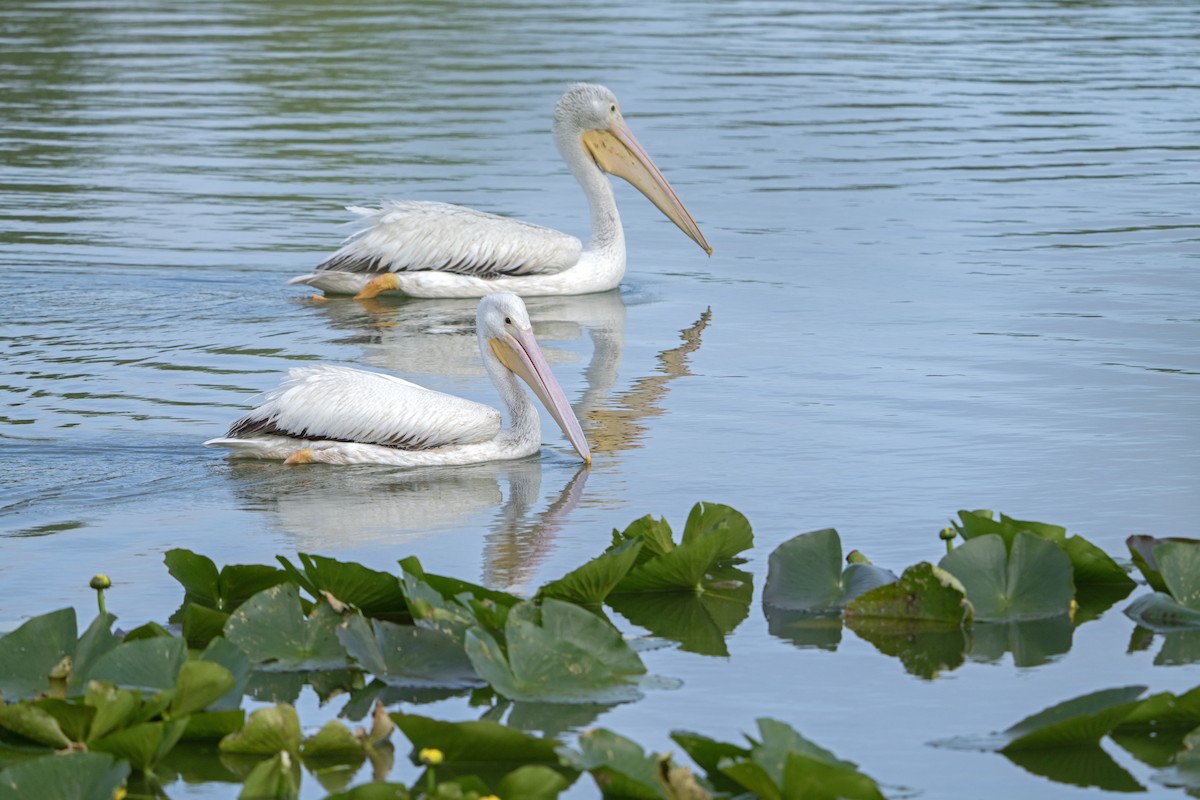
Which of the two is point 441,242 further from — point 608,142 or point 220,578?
point 220,578

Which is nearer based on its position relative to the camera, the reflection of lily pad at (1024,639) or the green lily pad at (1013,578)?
the reflection of lily pad at (1024,639)

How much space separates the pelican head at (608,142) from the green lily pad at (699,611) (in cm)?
518

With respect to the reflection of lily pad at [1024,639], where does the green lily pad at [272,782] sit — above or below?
below

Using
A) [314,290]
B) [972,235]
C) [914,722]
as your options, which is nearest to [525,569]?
[914,722]

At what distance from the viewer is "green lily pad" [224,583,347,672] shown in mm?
4012

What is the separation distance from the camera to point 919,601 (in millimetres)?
4340

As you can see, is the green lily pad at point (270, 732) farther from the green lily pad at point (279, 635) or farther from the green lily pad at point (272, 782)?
the green lily pad at point (279, 635)

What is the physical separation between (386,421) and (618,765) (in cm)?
287

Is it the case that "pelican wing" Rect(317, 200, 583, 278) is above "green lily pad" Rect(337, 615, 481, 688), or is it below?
above

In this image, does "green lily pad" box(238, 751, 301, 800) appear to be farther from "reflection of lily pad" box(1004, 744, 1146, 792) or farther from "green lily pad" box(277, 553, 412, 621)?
"reflection of lily pad" box(1004, 744, 1146, 792)

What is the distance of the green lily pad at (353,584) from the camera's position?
13.6ft

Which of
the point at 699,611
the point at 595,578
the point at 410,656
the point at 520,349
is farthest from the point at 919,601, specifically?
the point at 520,349

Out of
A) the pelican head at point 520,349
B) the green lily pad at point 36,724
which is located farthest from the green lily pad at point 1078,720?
the pelican head at point 520,349

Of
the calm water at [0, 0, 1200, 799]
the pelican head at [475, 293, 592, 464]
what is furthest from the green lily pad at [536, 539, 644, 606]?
the pelican head at [475, 293, 592, 464]
